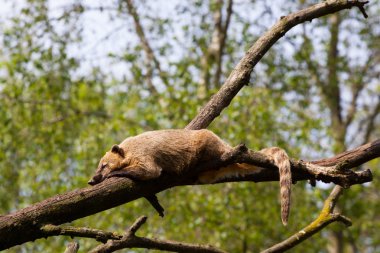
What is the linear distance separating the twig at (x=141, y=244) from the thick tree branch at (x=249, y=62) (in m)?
1.24

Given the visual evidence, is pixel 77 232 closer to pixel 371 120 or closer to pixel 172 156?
pixel 172 156

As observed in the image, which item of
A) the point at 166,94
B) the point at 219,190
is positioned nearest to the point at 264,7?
the point at 166,94

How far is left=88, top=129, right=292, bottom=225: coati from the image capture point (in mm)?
5707

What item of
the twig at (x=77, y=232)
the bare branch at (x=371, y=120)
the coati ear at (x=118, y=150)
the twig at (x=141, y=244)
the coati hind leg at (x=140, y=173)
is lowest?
the bare branch at (x=371, y=120)

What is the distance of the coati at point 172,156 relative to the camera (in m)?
5.71

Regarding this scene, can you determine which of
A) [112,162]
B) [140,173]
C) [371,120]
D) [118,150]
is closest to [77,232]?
[140,173]

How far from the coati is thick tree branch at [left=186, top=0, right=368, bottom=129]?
0.61ft

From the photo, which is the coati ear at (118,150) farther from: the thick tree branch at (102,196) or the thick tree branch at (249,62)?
the thick tree branch at (102,196)

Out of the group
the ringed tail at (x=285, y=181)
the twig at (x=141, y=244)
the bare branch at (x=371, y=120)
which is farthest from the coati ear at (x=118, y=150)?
the bare branch at (x=371, y=120)

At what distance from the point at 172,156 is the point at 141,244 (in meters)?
0.95

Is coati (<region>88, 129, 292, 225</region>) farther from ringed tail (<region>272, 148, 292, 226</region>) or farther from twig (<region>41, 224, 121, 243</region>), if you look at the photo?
twig (<region>41, 224, 121, 243</region>)

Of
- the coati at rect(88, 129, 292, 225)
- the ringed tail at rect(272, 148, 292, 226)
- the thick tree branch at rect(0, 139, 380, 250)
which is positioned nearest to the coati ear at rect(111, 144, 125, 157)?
the coati at rect(88, 129, 292, 225)

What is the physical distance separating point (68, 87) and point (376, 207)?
32.2ft

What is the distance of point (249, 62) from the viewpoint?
20.8 ft
